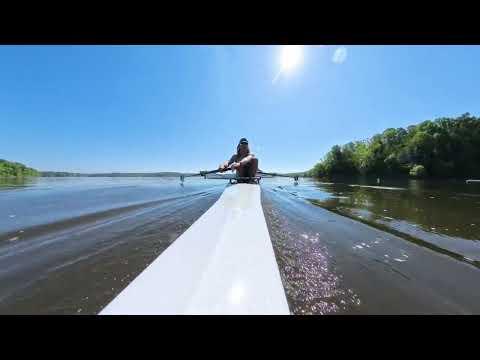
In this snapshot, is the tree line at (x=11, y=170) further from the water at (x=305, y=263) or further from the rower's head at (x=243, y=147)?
the water at (x=305, y=263)

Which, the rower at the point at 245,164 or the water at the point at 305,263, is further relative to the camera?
Answer: the rower at the point at 245,164

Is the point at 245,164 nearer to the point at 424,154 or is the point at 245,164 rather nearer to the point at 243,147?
the point at 243,147

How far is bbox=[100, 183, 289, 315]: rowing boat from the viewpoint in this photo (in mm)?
988

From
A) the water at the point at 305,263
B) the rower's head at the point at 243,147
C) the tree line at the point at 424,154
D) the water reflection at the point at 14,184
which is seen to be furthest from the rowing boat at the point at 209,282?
the tree line at the point at 424,154

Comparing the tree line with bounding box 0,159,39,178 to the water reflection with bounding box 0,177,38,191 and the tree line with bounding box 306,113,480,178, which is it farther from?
the tree line with bounding box 306,113,480,178

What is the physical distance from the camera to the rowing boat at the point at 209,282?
99 centimetres

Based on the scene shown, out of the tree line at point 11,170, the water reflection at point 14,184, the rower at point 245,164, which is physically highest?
the tree line at point 11,170

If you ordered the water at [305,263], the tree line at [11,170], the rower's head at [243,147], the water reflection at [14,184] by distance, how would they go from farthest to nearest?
the tree line at [11,170], the water reflection at [14,184], the rower's head at [243,147], the water at [305,263]

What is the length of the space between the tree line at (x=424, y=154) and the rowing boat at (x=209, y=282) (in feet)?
203

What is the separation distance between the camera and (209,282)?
120 centimetres
